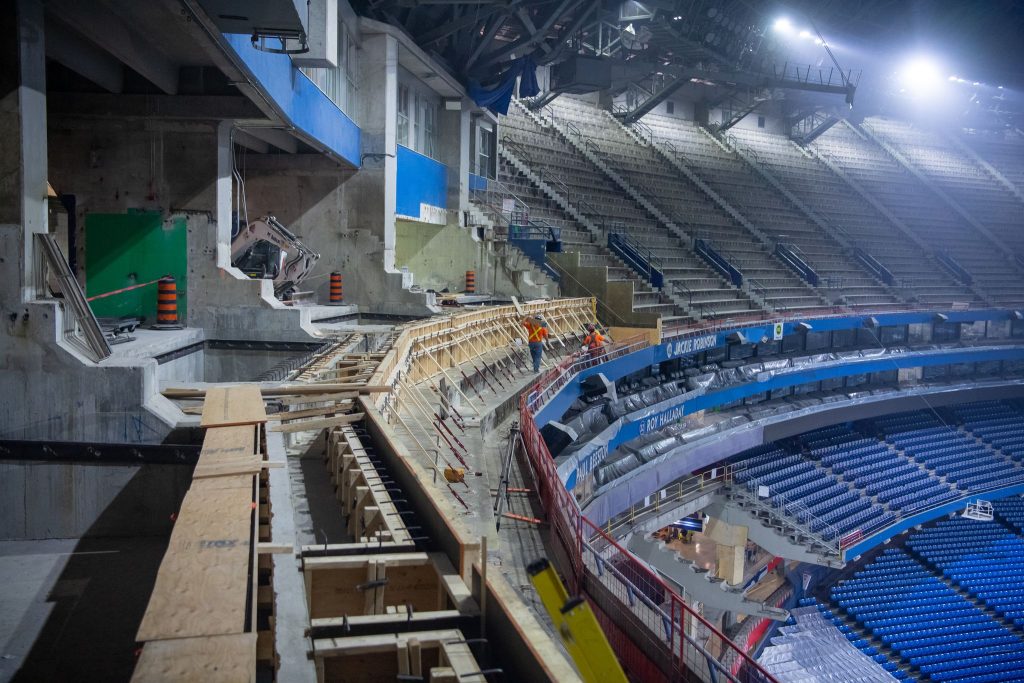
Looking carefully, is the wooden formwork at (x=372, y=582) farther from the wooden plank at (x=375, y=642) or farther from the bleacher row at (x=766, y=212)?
the bleacher row at (x=766, y=212)

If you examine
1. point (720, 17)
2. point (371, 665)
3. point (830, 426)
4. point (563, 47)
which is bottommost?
point (830, 426)

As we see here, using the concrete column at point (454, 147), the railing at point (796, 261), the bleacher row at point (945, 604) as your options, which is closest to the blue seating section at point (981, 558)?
the bleacher row at point (945, 604)

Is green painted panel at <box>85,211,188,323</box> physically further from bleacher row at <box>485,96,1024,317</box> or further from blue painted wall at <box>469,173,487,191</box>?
bleacher row at <box>485,96,1024,317</box>

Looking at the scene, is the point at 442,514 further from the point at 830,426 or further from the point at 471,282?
the point at 830,426

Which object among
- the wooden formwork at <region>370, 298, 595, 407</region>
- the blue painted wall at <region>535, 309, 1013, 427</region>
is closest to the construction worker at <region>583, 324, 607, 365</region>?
the blue painted wall at <region>535, 309, 1013, 427</region>

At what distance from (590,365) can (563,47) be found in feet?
37.2

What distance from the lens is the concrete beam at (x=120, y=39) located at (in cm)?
928

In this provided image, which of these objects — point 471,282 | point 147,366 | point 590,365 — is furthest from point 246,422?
point 471,282

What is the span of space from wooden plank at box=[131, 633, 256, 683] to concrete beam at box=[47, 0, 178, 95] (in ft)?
26.3

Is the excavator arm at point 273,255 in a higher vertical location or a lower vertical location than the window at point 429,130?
lower

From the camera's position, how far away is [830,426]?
32.5m

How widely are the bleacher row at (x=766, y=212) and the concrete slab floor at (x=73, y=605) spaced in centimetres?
2006

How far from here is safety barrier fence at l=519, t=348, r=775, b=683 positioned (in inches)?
264

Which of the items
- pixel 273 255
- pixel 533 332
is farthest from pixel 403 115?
pixel 533 332
